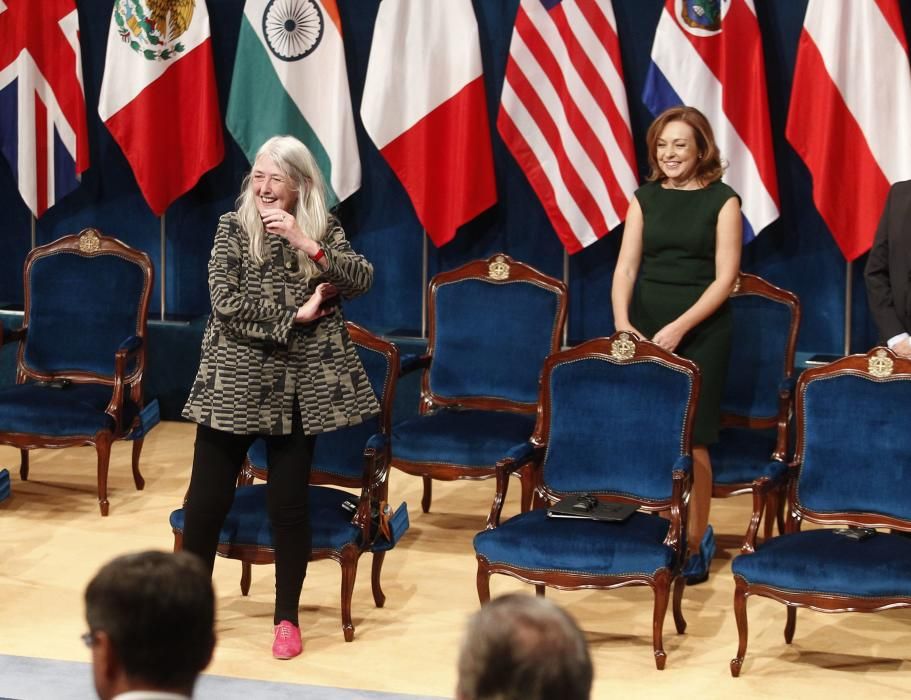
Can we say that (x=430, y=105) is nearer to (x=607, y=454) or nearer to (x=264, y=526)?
(x=607, y=454)

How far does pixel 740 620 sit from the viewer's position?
16.3 feet

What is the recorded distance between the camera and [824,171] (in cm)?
731

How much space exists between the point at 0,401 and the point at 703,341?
305 centimetres

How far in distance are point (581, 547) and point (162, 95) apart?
14.1 feet

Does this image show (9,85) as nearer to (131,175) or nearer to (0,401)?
(131,175)

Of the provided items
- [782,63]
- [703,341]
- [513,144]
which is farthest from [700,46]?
[703,341]

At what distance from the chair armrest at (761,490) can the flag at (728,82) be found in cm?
236

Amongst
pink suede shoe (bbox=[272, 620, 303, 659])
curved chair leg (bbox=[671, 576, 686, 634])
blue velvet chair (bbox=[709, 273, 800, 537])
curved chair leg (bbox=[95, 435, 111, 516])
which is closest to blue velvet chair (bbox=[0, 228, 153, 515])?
curved chair leg (bbox=[95, 435, 111, 516])

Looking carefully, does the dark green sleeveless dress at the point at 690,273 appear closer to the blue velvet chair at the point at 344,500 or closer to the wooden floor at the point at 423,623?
the wooden floor at the point at 423,623

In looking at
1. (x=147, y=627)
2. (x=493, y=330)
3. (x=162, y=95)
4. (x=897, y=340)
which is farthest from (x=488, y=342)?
(x=147, y=627)

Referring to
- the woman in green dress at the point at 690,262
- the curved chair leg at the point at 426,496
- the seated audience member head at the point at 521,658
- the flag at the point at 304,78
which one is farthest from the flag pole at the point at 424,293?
the seated audience member head at the point at 521,658

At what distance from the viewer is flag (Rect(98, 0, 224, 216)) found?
27.1 feet

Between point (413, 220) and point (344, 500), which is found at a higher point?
point (413, 220)

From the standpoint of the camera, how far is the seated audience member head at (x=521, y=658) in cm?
210
